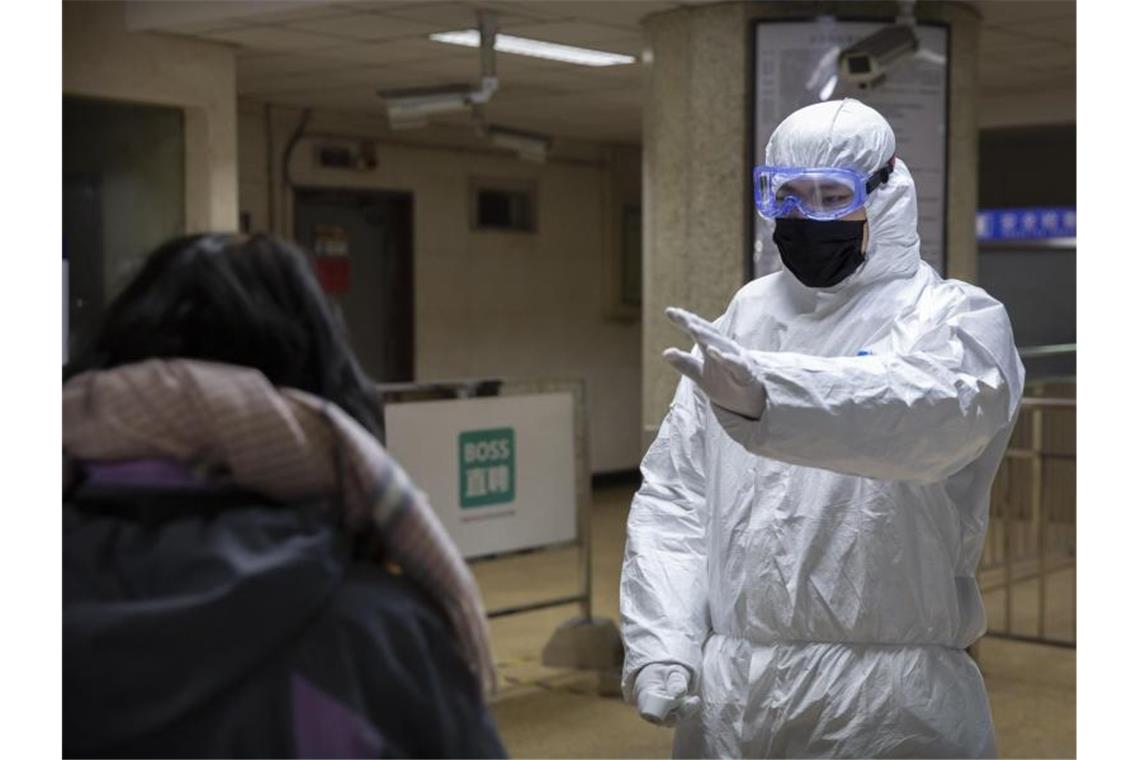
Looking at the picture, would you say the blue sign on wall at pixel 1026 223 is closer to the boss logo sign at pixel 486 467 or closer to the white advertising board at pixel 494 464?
the white advertising board at pixel 494 464

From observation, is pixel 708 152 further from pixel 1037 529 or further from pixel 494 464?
pixel 1037 529

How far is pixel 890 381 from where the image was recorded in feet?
6.22

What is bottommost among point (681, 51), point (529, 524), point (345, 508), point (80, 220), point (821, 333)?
point (529, 524)

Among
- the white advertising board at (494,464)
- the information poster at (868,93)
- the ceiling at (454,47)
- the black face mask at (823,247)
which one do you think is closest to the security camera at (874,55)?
the information poster at (868,93)

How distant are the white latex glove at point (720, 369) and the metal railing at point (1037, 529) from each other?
4.56 metres

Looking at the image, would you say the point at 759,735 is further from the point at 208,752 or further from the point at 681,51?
the point at 681,51

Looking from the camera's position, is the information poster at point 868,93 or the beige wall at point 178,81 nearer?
the information poster at point 868,93

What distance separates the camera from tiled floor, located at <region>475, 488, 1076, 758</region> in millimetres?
4910

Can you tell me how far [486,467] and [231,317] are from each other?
4153mm

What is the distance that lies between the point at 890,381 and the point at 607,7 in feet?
13.3

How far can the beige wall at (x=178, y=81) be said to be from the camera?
6.15 meters

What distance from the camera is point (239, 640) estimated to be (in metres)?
1.26

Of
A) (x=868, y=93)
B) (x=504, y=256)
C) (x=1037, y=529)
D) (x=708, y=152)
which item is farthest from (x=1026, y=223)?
(x=708, y=152)

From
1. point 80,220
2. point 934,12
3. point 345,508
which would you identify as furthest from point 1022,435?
point 345,508
